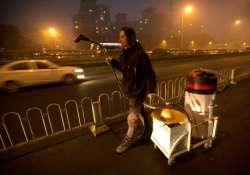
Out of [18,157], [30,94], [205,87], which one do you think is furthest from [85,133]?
[30,94]

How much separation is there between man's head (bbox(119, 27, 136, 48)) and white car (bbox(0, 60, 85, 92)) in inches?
283

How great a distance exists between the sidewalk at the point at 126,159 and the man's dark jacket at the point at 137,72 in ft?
4.08

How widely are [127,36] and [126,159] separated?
2266mm

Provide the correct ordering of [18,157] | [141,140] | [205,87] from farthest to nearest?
[141,140] < [18,157] < [205,87]

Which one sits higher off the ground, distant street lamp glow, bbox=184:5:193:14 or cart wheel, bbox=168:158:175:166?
distant street lamp glow, bbox=184:5:193:14

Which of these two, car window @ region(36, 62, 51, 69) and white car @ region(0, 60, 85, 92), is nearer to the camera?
white car @ region(0, 60, 85, 92)

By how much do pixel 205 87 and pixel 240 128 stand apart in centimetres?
201

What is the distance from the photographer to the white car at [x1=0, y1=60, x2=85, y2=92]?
7.74 m

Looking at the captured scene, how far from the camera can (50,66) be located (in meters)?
8.89

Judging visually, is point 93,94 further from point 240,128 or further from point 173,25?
point 173,25

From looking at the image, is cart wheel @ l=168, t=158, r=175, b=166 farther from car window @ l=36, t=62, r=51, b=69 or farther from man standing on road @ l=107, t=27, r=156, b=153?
car window @ l=36, t=62, r=51, b=69

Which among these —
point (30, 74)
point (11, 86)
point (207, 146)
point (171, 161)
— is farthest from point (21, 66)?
point (207, 146)

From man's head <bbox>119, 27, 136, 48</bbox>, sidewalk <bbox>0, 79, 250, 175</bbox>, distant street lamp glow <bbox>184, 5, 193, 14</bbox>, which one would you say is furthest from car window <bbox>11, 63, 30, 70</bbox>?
distant street lamp glow <bbox>184, 5, 193, 14</bbox>

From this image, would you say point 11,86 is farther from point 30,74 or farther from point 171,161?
point 171,161
